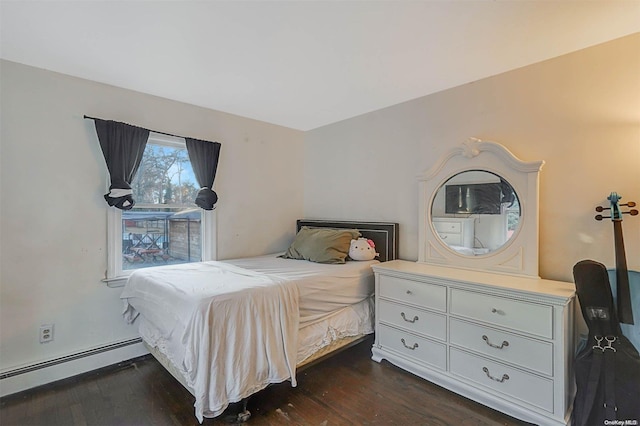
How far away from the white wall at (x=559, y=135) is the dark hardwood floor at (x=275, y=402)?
3.67 ft

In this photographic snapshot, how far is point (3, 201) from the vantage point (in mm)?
2039

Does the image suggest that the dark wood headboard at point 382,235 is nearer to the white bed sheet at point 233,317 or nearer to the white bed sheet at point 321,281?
the white bed sheet at point 321,281

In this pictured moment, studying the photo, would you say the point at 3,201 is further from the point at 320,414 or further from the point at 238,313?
the point at 320,414

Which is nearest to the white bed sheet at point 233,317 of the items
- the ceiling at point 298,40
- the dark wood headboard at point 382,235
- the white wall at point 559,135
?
the dark wood headboard at point 382,235

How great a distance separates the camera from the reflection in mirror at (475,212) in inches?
88.6

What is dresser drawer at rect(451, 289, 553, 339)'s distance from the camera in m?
1.72

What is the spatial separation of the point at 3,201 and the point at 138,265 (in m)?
0.99

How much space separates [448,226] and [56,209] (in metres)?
3.05

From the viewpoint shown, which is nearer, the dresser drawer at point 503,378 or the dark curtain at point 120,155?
the dresser drawer at point 503,378

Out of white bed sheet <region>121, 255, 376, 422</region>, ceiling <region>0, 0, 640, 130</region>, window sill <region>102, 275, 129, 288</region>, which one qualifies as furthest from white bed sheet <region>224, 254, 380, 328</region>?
ceiling <region>0, 0, 640, 130</region>

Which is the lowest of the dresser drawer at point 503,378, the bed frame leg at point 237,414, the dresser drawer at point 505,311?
the bed frame leg at point 237,414

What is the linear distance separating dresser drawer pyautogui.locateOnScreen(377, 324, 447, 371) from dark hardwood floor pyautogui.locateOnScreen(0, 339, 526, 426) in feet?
0.51

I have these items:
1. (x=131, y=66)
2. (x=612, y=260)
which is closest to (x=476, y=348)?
(x=612, y=260)

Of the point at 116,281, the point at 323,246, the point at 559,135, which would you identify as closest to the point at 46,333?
the point at 116,281
